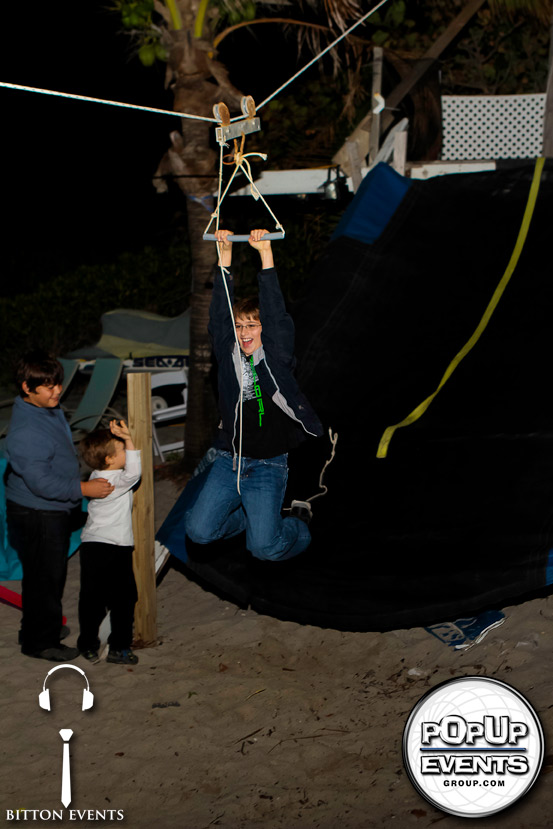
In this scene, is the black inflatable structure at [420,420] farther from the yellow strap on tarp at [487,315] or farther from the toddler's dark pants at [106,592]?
the toddler's dark pants at [106,592]

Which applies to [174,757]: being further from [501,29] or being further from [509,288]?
[501,29]

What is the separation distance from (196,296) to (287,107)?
21.8 feet

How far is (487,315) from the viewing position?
22.1 ft

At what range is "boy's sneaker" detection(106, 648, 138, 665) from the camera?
489cm

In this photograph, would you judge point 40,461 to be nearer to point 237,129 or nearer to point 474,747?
point 237,129

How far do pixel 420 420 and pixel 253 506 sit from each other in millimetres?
1608

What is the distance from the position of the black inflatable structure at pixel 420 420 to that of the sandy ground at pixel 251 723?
13.2 inches

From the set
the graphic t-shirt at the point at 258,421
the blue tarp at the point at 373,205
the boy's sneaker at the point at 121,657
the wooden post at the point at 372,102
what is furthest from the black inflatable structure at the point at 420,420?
the wooden post at the point at 372,102

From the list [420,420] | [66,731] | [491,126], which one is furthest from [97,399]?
[491,126]

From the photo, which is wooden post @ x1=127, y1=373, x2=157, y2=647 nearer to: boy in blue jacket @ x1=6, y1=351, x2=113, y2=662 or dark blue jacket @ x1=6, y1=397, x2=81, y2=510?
boy in blue jacket @ x1=6, y1=351, x2=113, y2=662

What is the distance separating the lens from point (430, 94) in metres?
10.1

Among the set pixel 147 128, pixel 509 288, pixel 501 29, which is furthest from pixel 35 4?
pixel 509 288

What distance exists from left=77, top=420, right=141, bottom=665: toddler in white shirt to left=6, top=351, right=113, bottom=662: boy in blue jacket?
9 cm

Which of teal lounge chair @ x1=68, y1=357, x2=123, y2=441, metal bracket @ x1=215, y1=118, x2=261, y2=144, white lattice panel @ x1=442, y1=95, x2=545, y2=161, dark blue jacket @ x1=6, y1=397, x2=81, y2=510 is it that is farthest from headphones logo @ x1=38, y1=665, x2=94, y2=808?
white lattice panel @ x1=442, y1=95, x2=545, y2=161
